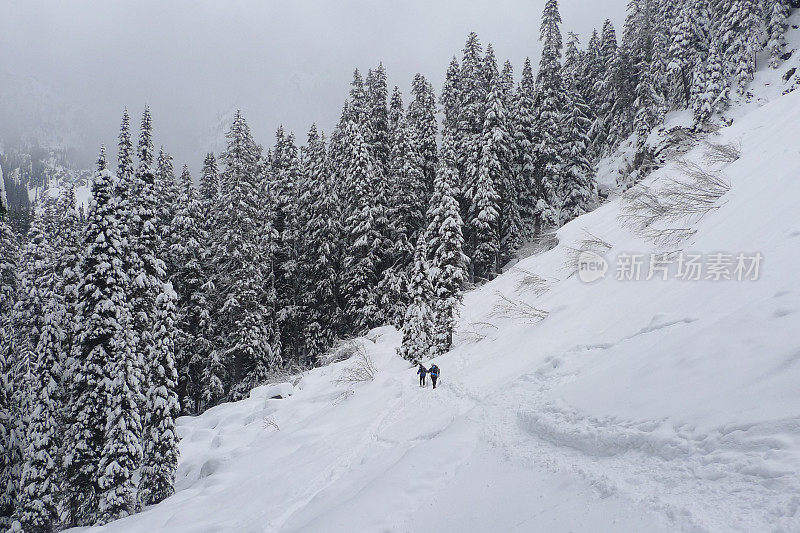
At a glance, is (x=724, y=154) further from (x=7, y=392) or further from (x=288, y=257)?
(x=7, y=392)

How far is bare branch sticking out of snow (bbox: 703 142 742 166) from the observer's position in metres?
12.3

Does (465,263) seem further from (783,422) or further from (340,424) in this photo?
(783,422)

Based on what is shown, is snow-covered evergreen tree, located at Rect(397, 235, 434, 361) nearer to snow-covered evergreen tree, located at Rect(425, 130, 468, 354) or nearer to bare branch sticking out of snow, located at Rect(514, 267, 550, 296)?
snow-covered evergreen tree, located at Rect(425, 130, 468, 354)

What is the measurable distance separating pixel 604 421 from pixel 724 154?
10.9 m

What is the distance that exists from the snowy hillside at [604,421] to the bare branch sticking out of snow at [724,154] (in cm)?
20

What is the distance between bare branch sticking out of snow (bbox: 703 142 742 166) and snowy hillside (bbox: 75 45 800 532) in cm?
20

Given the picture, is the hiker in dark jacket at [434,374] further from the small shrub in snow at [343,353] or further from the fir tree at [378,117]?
the fir tree at [378,117]

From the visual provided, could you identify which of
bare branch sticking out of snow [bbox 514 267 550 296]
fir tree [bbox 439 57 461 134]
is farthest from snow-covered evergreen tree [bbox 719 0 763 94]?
bare branch sticking out of snow [bbox 514 267 550 296]

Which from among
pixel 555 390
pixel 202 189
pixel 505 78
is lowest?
pixel 555 390

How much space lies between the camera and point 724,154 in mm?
12367

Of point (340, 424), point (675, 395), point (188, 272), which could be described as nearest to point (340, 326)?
point (188, 272)

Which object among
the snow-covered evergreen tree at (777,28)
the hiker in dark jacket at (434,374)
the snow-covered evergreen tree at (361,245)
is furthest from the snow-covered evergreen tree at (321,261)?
the snow-covered evergreen tree at (777,28)

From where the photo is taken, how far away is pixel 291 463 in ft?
36.9

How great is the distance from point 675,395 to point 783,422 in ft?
3.91
